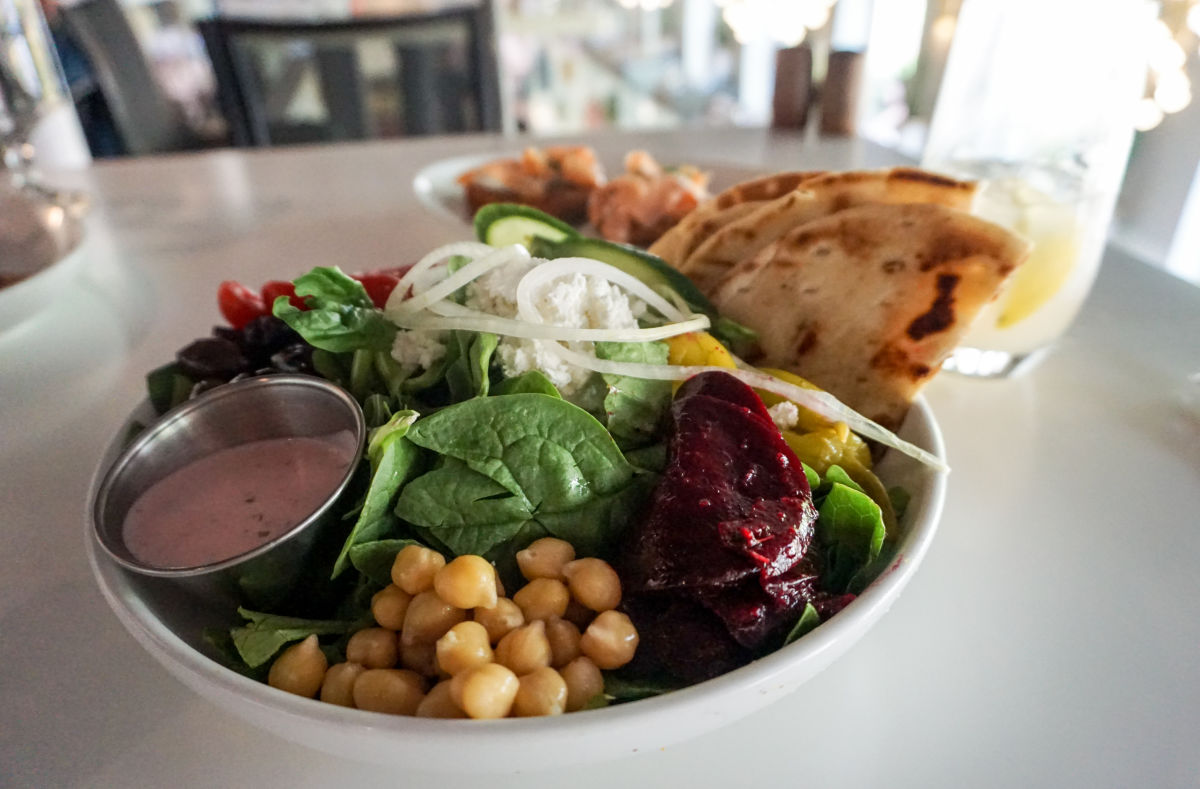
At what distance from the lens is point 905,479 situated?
4.21ft

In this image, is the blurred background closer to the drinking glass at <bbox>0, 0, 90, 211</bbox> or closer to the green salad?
the green salad

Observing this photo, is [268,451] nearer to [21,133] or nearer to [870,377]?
[870,377]

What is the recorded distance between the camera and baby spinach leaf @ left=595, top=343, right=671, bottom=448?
4.15ft

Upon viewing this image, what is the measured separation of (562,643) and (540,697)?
4.4 inches

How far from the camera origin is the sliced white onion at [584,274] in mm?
1288

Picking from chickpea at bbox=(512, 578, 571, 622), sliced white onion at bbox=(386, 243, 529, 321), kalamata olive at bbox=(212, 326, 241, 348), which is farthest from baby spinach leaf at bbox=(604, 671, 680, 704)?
kalamata olive at bbox=(212, 326, 241, 348)

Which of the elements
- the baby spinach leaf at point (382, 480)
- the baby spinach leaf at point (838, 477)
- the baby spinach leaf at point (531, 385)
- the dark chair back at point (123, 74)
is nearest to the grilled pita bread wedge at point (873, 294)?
the baby spinach leaf at point (838, 477)

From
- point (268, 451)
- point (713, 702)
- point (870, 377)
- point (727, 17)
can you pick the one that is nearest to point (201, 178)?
point (268, 451)

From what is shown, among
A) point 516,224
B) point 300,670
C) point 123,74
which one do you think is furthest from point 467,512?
point 123,74

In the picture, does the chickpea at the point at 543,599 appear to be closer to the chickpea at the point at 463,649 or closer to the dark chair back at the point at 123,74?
the chickpea at the point at 463,649

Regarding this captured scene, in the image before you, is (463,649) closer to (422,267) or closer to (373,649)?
(373,649)

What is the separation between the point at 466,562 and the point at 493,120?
13.6 ft

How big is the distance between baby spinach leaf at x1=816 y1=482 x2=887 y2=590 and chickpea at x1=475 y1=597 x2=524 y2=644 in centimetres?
46

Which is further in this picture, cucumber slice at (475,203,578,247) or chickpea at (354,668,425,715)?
cucumber slice at (475,203,578,247)
